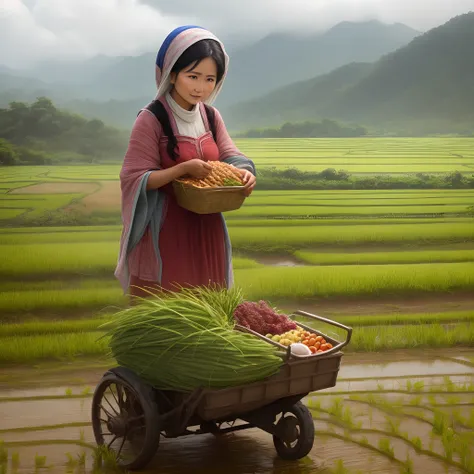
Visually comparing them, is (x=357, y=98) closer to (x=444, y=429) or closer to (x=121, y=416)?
(x=444, y=429)

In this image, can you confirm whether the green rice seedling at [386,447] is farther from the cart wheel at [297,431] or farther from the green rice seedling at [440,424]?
the cart wheel at [297,431]

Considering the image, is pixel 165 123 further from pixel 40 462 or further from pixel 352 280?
pixel 352 280

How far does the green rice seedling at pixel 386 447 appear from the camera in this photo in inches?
127

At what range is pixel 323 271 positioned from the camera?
5266 millimetres

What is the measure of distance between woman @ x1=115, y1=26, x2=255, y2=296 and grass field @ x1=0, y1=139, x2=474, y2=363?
146cm

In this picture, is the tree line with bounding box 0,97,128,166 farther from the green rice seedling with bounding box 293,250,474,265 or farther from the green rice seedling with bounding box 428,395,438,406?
the green rice seedling with bounding box 428,395,438,406

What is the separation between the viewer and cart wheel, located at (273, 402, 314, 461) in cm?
300

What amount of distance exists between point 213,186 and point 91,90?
111 inches

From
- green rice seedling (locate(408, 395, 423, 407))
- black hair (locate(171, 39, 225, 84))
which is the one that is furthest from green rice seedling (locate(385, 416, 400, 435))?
black hair (locate(171, 39, 225, 84))

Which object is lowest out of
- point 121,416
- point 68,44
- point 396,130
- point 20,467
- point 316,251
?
point 20,467

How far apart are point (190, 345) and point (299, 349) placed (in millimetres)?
364

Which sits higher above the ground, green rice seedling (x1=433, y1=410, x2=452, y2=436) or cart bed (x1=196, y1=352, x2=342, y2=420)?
cart bed (x1=196, y1=352, x2=342, y2=420)

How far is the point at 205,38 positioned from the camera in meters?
3.00

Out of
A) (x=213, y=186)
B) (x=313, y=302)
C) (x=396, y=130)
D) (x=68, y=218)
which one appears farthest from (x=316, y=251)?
(x=213, y=186)
